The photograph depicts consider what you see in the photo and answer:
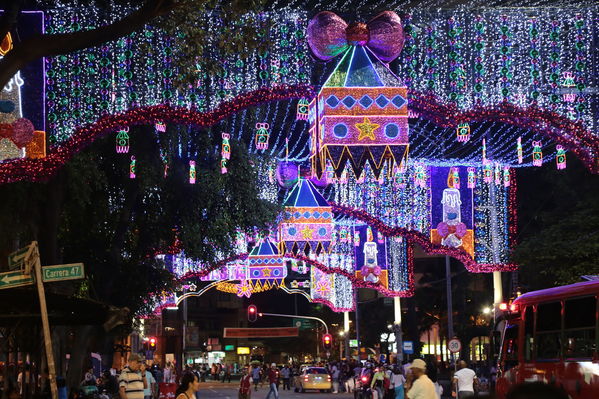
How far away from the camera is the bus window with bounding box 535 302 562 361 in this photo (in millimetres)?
19406

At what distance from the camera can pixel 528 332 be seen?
Result: 68.6ft

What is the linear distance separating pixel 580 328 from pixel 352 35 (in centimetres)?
687

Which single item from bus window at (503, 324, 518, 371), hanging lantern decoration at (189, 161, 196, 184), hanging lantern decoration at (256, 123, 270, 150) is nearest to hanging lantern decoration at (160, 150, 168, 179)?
hanging lantern decoration at (189, 161, 196, 184)

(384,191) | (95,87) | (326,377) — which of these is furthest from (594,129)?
(326,377)

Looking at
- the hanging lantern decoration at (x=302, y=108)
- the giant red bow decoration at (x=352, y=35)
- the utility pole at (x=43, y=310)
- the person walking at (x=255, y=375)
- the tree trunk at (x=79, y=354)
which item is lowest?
the person walking at (x=255, y=375)

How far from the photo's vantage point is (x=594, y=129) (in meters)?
20.2

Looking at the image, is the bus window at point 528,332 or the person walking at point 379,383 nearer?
the bus window at point 528,332

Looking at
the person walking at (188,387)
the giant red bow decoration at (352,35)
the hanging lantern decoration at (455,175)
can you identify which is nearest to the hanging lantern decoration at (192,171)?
the hanging lantern decoration at (455,175)

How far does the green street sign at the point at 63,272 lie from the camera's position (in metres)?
13.0

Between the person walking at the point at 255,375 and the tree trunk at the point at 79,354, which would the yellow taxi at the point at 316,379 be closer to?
the person walking at the point at 255,375

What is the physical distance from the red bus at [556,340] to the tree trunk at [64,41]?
8999 mm

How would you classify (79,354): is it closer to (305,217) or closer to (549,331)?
(549,331)

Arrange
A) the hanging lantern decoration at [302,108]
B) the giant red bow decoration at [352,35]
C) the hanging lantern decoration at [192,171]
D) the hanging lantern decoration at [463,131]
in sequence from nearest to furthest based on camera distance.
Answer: the giant red bow decoration at [352,35] → the hanging lantern decoration at [302,108] → the hanging lantern decoration at [463,131] → the hanging lantern decoration at [192,171]

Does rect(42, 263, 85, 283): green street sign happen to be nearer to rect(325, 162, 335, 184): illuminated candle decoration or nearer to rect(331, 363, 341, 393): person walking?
rect(325, 162, 335, 184): illuminated candle decoration
